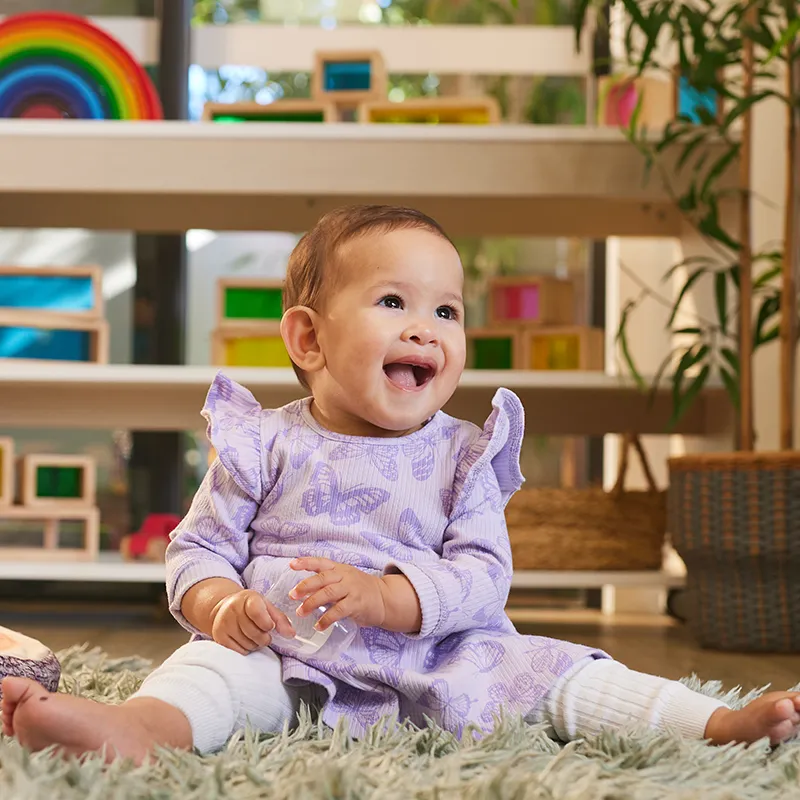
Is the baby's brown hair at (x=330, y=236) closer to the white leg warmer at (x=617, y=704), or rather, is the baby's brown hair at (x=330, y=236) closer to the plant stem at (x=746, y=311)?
the white leg warmer at (x=617, y=704)

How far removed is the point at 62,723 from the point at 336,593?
0.20 metres

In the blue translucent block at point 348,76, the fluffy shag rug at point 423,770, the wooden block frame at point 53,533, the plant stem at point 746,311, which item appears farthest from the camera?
the blue translucent block at point 348,76

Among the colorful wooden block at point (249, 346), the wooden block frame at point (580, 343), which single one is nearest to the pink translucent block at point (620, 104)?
the wooden block frame at point (580, 343)

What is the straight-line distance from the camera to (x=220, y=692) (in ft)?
2.74

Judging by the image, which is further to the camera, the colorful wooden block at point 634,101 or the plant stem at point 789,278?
the colorful wooden block at point 634,101

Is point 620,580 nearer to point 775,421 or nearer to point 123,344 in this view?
point 775,421

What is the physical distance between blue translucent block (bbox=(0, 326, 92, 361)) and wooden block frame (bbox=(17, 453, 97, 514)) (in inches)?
7.4

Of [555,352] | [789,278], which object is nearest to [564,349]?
[555,352]

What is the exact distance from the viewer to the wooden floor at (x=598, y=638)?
1.53 m

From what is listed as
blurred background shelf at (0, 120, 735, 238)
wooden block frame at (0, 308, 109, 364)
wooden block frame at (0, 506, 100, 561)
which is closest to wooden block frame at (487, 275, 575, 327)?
blurred background shelf at (0, 120, 735, 238)

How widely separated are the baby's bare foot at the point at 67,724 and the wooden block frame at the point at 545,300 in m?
1.55

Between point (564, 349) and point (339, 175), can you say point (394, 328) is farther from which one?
point (564, 349)

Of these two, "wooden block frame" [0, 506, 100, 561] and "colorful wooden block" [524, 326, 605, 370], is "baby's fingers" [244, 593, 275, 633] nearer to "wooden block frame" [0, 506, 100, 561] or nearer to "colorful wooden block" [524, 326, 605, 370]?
"wooden block frame" [0, 506, 100, 561]

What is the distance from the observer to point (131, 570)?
6.43 feet
